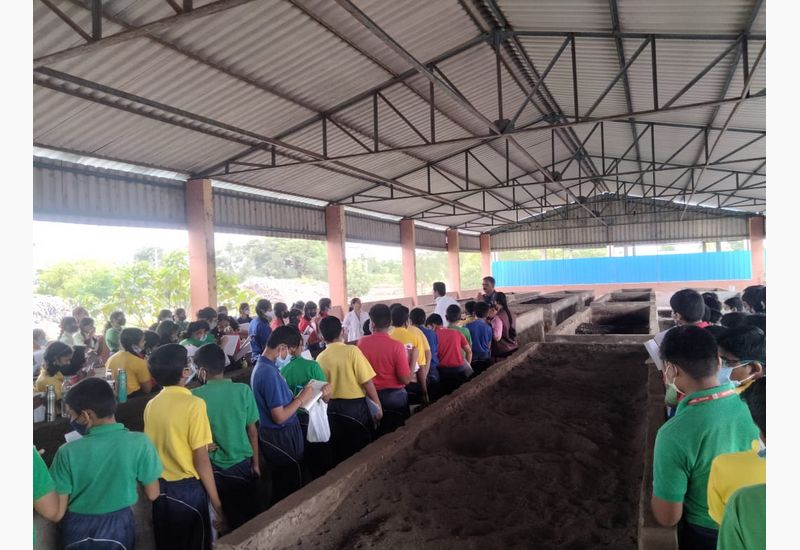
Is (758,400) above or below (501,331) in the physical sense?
above

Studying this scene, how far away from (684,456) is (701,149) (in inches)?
630

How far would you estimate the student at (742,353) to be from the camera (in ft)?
10.2

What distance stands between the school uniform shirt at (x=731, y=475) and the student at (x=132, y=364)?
4690mm

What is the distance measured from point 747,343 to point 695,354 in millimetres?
1213

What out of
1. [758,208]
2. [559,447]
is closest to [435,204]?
[758,208]

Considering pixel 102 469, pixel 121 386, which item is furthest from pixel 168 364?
pixel 121 386

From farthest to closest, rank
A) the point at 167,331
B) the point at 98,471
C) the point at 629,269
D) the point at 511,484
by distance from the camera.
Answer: the point at 629,269
the point at 167,331
the point at 511,484
the point at 98,471

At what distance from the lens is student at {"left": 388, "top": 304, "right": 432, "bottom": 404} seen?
5293 mm

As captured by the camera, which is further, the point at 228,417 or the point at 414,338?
the point at 414,338

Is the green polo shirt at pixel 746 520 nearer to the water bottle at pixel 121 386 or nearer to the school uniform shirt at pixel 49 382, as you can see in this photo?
the water bottle at pixel 121 386

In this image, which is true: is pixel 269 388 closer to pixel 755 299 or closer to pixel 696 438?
pixel 696 438

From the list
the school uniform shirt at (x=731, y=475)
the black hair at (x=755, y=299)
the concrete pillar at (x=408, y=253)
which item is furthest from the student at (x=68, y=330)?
the concrete pillar at (x=408, y=253)

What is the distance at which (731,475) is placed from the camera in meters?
1.74

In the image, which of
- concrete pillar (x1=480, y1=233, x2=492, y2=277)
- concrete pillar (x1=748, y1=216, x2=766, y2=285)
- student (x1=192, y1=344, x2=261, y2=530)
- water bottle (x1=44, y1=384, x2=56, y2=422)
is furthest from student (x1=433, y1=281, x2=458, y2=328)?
concrete pillar (x1=748, y1=216, x2=766, y2=285)
